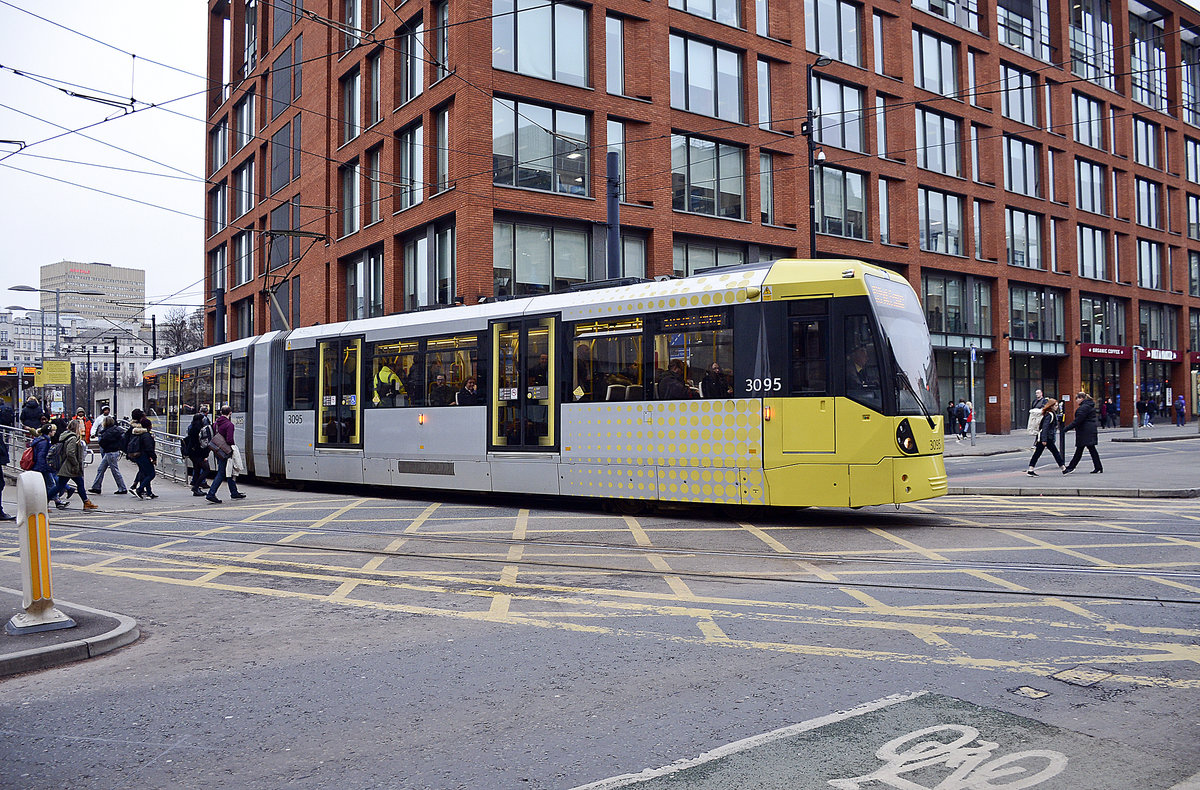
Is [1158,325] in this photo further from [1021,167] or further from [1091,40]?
[1021,167]

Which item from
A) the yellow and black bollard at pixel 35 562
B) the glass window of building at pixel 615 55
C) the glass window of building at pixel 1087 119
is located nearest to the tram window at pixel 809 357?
the yellow and black bollard at pixel 35 562

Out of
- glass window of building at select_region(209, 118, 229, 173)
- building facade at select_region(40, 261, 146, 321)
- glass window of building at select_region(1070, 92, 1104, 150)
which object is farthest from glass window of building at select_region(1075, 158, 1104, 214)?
building facade at select_region(40, 261, 146, 321)

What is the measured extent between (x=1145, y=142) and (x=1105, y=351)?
41.1 feet

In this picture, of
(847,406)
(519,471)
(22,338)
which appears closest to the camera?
(847,406)

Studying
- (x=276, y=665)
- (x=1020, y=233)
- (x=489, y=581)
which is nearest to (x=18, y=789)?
(x=276, y=665)

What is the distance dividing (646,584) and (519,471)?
252 inches

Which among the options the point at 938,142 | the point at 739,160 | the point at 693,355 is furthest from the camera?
the point at 938,142

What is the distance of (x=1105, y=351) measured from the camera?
45531 mm

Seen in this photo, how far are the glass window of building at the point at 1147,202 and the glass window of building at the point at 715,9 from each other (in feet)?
96.1

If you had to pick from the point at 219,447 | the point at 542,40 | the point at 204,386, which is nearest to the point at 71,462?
the point at 219,447

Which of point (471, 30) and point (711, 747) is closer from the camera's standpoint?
point (711, 747)

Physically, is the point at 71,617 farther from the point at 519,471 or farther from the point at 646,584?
the point at 519,471

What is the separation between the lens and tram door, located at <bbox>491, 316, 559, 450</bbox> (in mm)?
13672

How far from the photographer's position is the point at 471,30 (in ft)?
80.9
